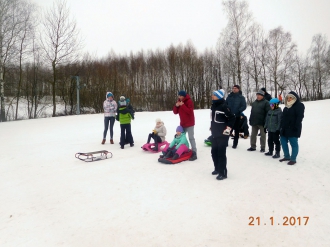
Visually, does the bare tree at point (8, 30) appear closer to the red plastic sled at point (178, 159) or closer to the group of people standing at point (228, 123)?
the group of people standing at point (228, 123)

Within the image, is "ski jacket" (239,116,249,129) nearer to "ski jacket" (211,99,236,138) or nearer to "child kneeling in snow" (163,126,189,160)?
"child kneeling in snow" (163,126,189,160)

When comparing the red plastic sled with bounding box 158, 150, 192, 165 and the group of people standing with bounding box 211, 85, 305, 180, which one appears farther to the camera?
the red plastic sled with bounding box 158, 150, 192, 165

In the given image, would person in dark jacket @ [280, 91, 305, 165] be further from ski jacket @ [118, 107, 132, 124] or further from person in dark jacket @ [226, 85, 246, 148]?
ski jacket @ [118, 107, 132, 124]

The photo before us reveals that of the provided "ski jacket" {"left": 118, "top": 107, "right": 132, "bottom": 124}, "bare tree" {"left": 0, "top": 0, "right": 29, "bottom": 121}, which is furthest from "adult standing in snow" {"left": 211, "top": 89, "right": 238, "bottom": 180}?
"bare tree" {"left": 0, "top": 0, "right": 29, "bottom": 121}

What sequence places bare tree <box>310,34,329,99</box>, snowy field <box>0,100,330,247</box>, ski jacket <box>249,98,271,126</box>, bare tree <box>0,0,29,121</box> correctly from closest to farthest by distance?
snowy field <box>0,100,330,247</box> < ski jacket <box>249,98,271,126</box> < bare tree <box>0,0,29,121</box> < bare tree <box>310,34,329,99</box>

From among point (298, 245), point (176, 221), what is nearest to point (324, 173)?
point (298, 245)

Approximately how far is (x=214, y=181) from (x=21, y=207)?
12.1ft

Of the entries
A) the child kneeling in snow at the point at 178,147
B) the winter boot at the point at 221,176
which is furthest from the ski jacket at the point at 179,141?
the winter boot at the point at 221,176

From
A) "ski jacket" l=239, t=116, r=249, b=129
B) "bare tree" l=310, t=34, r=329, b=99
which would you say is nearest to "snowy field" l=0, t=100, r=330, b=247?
"ski jacket" l=239, t=116, r=249, b=129

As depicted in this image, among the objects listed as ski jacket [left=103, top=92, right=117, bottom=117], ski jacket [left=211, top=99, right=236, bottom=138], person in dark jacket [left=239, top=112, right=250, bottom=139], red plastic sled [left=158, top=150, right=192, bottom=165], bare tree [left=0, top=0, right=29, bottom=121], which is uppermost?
bare tree [left=0, top=0, right=29, bottom=121]

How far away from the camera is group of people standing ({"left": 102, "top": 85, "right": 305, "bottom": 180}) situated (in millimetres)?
4875

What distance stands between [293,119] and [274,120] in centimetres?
77

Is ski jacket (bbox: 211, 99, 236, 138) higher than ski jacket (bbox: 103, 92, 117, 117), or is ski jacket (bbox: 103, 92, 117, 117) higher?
ski jacket (bbox: 103, 92, 117, 117)

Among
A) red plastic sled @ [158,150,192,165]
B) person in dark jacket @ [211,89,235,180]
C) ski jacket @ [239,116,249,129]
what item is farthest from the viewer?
ski jacket @ [239,116,249,129]
